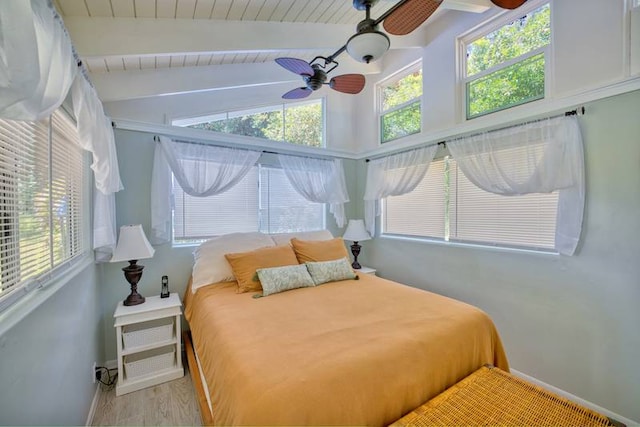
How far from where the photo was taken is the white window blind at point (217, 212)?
2896 mm

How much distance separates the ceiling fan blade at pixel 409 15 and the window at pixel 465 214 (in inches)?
68.2

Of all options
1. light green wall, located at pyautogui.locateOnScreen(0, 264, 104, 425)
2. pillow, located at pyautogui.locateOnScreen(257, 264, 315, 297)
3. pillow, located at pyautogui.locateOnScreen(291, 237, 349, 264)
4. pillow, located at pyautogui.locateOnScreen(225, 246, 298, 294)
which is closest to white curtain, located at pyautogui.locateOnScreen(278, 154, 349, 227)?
pillow, located at pyautogui.locateOnScreen(291, 237, 349, 264)

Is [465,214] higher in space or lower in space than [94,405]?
higher

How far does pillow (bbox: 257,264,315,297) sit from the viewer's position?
2.30 meters

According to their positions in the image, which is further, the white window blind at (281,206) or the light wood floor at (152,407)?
the white window blind at (281,206)

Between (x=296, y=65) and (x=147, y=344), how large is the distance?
97.0 inches

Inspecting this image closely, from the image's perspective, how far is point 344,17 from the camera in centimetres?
234

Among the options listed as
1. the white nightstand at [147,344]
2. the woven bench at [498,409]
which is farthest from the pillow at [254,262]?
the woven bench at [498,409]

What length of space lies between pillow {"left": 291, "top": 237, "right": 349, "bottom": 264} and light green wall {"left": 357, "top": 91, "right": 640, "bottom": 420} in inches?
60.8

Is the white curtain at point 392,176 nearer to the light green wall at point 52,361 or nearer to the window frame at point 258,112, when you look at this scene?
the window frame at point 258,112

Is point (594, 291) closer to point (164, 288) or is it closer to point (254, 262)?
point (254, 262)

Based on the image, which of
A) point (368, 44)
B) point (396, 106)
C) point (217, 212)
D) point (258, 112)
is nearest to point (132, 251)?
point (217, 212)

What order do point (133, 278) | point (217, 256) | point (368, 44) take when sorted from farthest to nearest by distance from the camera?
point (217, 256)
point (133, 278)
point (368, 44)

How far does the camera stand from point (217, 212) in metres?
3.08
